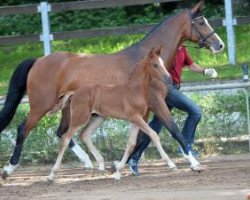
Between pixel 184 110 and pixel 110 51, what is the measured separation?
29.7 feet

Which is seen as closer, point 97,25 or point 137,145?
point 137,145

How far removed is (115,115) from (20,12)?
25.7 feet

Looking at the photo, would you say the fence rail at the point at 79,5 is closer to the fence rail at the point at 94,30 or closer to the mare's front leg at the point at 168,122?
the fence rail at the point at 94,30

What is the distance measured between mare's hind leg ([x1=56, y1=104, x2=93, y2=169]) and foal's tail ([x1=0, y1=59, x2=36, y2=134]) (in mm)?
613

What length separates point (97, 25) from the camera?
71.8ft

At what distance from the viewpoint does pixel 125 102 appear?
34.4 feet

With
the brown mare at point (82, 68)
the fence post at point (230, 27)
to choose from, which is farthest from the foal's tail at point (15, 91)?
the fence post at point (230, 27)

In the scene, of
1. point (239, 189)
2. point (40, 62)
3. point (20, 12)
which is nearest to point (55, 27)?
point (20, 12)

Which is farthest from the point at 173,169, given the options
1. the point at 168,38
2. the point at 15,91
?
the point at 15,91

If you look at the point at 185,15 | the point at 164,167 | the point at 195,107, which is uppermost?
the point at 185,15

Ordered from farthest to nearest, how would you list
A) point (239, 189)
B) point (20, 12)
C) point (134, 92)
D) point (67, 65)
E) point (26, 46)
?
point (26, 46), point (20, 12), point (67, 65), point (134, 92), point (239, 189)

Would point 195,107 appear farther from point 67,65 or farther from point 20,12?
point 20,12

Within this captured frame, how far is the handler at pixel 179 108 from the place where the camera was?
1092 cm

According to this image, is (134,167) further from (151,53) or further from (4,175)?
(4,175)
